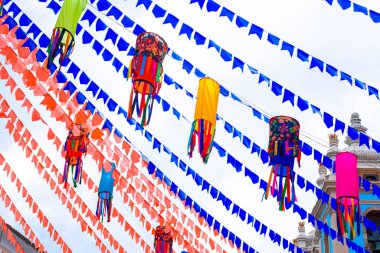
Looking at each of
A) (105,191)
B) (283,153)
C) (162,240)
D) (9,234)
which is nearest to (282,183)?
(283,153)

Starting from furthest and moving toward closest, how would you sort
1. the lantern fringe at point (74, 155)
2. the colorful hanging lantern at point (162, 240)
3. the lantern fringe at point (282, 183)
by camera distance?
the colorful hanging lantern at point (162, 240)
the lantern fringe at point (74, 155)
the lantern fringe at point (282, 183)

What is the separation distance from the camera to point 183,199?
472 inches

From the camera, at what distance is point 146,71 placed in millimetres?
7383

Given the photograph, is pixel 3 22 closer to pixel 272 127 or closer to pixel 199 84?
pixel 199 84

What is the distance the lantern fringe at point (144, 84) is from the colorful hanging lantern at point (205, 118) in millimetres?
698

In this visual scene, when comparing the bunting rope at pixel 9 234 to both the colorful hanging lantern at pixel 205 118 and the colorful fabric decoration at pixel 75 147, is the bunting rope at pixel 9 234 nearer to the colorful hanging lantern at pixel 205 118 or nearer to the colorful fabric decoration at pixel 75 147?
the colorful fabric decoration at pixel 75 147

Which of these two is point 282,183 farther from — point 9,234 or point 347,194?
point 9,234

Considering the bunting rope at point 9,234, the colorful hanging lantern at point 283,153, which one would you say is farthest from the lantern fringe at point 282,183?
the bunting rope at point 9,234

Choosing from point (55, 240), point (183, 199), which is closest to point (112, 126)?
point (183, 199)

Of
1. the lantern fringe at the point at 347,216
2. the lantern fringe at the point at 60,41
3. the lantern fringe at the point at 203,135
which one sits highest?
the lantern fringe at the point at 60,41

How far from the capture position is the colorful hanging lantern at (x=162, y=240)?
13.1 metres

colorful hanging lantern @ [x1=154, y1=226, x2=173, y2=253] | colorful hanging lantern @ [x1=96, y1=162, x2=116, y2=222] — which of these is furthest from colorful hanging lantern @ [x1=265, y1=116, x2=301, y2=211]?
colorful hanging lantern @ [x1=154, y1=226, x2=173, y2=253]

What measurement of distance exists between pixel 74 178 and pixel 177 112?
2263mm

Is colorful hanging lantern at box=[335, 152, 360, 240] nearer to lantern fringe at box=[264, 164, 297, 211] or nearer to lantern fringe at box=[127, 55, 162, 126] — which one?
lantern fringe at box=[264, 164, 297, 211]
